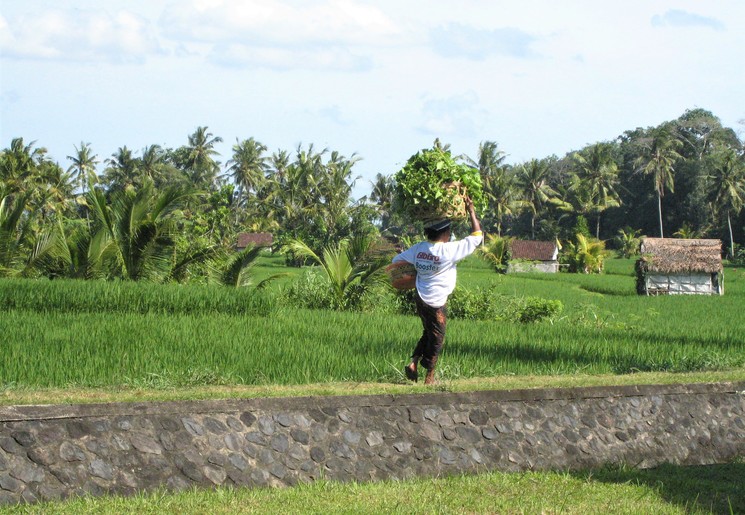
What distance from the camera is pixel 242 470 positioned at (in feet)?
24.5

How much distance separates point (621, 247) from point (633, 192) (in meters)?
5.02

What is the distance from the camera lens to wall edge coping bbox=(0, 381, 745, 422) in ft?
23.0

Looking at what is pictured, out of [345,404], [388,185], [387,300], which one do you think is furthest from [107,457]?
[388,185]

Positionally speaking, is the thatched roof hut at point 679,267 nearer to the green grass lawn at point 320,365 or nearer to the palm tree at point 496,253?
the palm tree at point 496,253

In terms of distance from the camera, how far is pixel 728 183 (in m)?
68.7

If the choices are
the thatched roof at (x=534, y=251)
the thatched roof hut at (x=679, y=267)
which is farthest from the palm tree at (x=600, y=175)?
the thatched roof hut at (x=679, y=267)

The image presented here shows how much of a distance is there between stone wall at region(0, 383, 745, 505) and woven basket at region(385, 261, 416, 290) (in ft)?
4.27

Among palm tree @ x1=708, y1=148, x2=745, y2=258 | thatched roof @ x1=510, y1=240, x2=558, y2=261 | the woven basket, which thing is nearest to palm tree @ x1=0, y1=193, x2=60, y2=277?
the woven basket

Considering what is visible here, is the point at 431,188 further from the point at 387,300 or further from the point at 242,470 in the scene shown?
the point at 387,300

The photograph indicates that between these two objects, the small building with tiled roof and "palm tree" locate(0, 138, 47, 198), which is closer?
"palm tree" locate(0, 138, 47, 198)

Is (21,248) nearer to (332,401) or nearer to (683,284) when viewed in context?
(332,401)

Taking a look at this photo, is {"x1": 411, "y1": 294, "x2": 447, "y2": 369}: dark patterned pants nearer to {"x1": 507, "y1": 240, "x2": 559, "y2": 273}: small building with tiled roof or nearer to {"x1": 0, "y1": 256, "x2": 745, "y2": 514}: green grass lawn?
{"x1": 0, "y1": 256, "x2": 745, "y2": 514}: green grass lawn

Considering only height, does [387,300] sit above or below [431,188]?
below

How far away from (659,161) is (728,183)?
16.9ft
